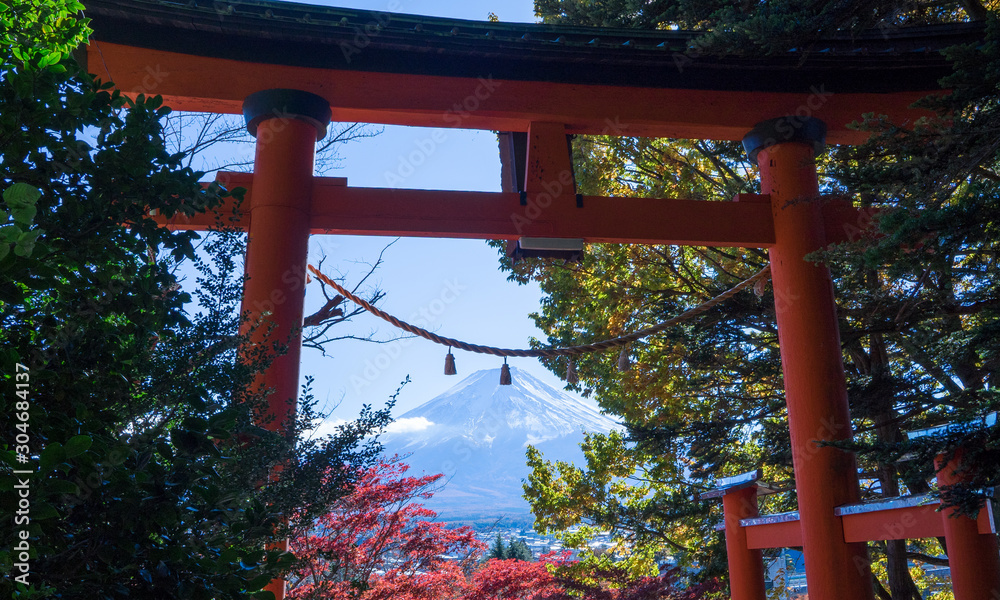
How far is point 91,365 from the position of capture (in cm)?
109

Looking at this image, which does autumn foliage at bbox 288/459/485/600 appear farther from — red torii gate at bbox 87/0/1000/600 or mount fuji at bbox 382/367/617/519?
mount fuji at bbox 382/367/617/519

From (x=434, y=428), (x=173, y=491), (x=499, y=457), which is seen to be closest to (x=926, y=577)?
(x=173, y=491)

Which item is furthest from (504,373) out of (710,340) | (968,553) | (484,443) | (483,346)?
(484,443)

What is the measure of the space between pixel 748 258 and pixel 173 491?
21.3 feet

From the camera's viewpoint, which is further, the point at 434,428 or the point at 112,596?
the point at 434,428

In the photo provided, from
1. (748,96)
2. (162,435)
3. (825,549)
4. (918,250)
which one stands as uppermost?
(748,96)

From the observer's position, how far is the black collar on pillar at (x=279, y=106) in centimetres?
341

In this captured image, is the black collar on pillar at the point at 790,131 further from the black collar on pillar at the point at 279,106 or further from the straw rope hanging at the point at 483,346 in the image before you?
the black collar on pillar at the point at 279,106

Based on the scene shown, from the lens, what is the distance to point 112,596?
91 centimetres

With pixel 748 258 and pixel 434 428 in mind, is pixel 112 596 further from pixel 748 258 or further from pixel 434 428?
pixel 434 428

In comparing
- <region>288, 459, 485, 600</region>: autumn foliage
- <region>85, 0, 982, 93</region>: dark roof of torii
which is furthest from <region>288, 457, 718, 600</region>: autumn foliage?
<region>85, 0, 982, 93</region>: dark roof of torii

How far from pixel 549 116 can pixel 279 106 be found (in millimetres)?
1385

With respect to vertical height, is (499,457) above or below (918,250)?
above

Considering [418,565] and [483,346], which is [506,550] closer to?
[418,565]
